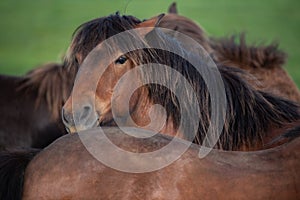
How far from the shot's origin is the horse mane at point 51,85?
22.0 feet

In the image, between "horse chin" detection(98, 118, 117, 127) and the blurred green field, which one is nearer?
"horse chin" detection(98, 118, 117, 127)

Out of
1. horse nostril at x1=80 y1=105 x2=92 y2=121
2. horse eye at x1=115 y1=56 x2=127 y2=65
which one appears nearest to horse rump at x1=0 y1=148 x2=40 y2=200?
horse nostril at x1=80 y1=105 x2=92 y2=121

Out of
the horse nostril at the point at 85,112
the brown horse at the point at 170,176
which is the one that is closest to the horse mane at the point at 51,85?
the horse nostril at the point at 85,112

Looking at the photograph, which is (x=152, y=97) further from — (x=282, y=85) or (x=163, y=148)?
(x=282, y=85)

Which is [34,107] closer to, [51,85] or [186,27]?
[51,85]

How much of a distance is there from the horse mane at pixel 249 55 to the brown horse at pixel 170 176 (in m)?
3.56

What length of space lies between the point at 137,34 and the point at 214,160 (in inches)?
54.8

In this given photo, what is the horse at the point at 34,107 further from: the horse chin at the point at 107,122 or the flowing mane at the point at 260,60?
the horse chin at the point at 107,122

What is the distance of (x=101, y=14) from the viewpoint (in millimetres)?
19297

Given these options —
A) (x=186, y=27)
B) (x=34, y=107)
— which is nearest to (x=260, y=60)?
(x=186, y=27)

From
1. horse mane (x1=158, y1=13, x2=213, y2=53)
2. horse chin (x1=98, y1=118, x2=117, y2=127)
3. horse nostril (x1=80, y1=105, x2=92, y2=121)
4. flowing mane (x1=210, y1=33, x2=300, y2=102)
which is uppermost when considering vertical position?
horse nostril (x1=80, y1=105, x2=92, y2=121)

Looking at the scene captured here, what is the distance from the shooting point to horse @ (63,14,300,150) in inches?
140

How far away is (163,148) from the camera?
270 cm

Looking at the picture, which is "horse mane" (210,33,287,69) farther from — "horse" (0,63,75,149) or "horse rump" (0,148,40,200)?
"horse rump" (0,148,40,200)
